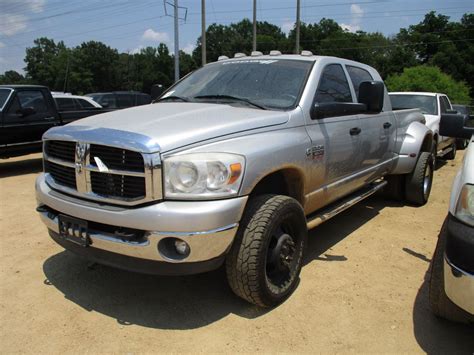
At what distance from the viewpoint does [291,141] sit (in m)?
3.35

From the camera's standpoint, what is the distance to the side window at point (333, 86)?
3982 mm

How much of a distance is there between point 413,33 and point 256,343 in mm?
72857

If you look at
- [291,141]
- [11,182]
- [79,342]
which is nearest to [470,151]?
[291,141]

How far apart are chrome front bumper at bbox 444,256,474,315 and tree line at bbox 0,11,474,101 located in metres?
59.9

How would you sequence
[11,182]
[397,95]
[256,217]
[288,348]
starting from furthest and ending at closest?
1. [397,95]
2. [11,182]
3. [256,217]
4. [288,348]

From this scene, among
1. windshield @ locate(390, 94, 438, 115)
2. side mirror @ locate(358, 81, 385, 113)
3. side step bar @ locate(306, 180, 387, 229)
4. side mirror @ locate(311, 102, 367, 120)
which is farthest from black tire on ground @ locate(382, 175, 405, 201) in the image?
windshield @ locate(390, 94, 438, 115)

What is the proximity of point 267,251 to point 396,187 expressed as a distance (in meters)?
3.89

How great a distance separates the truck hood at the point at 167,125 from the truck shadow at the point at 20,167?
Result: 6.14 metres

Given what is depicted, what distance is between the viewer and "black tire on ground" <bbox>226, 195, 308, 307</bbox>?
9.58 ft

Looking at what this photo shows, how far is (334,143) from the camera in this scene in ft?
12.9

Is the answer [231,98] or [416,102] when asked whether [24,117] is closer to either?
[231,98]

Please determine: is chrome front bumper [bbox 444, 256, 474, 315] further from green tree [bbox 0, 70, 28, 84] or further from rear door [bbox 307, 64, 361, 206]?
green tree [bbox 0, 70, 28, 84]

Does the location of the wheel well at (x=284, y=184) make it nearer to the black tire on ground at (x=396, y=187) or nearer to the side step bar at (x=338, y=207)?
the side step bar at (x=338, y=207)

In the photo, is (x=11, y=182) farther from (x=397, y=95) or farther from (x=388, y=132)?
(x=397, y=95)
